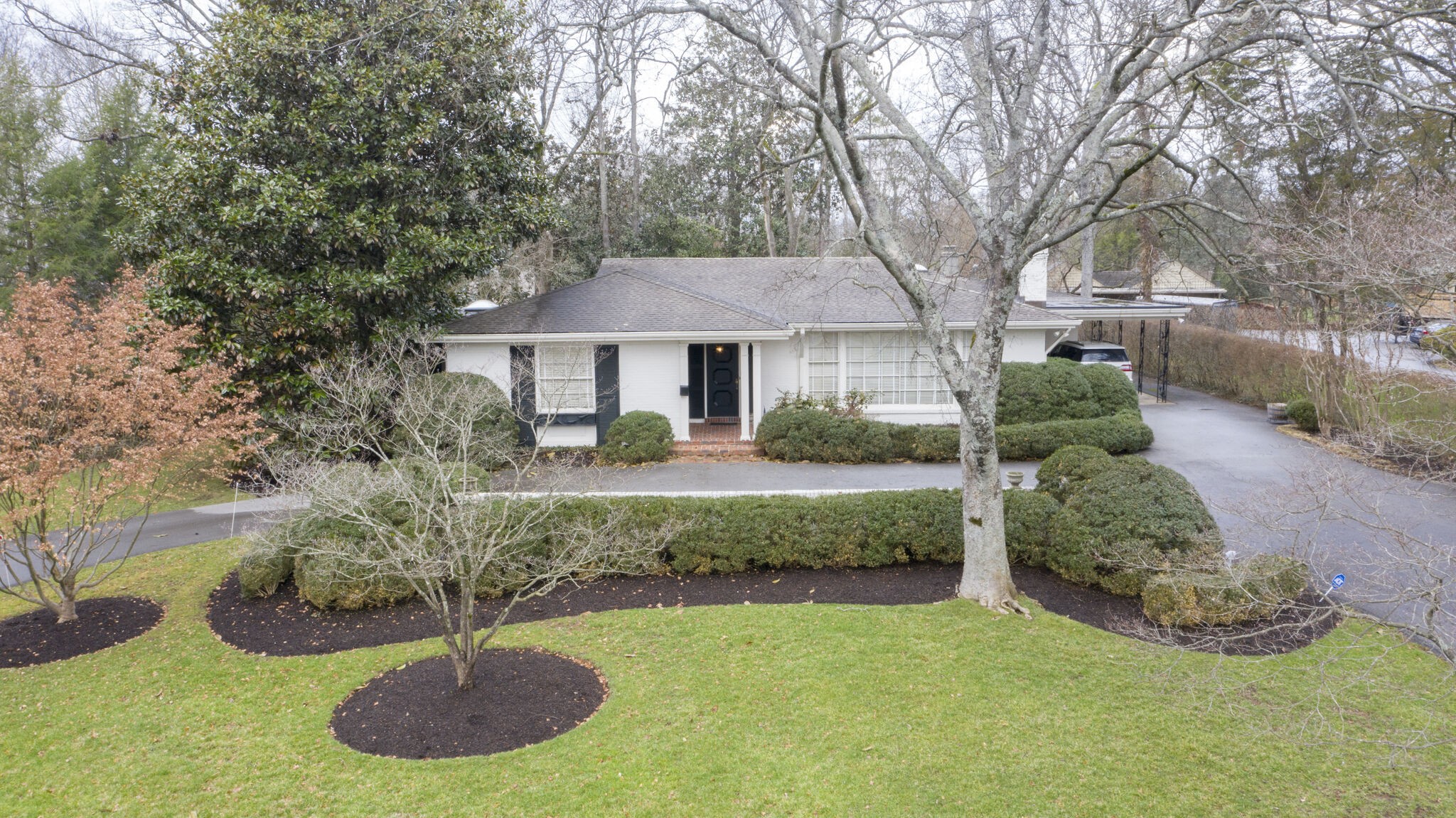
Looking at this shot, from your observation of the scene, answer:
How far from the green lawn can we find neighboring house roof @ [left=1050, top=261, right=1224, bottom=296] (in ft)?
123

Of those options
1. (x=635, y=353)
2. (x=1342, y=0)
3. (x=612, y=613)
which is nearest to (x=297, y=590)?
(x=612, y=613)

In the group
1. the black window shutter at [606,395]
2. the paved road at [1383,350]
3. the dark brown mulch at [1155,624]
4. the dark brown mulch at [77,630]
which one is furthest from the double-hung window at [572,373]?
the paved road at [1383,350]

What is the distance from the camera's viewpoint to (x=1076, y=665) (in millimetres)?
7531

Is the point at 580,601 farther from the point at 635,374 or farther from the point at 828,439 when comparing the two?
the point at 635,374

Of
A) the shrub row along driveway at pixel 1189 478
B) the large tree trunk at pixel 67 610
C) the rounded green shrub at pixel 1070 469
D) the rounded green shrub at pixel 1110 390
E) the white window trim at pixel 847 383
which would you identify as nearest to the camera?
the large tree trunk at pixel 67 610

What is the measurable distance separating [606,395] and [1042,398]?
28.6 feet

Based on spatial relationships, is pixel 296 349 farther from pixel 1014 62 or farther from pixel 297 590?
pixel 1014 62

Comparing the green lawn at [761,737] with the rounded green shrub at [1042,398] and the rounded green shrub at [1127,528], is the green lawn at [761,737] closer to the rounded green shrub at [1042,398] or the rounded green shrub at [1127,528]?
the rounded green shrub at [1127,528]

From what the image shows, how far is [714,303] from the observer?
17500 millimetres

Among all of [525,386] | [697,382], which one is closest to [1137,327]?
[697,382]

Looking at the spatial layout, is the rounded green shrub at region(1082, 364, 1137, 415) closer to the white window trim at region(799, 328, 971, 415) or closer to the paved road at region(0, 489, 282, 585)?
the white window trim at region(799, 328, 971, 415)

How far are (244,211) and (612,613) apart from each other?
29.7ft

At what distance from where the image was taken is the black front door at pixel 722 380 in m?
18.6

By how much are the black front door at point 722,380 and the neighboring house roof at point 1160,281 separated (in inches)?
1115
